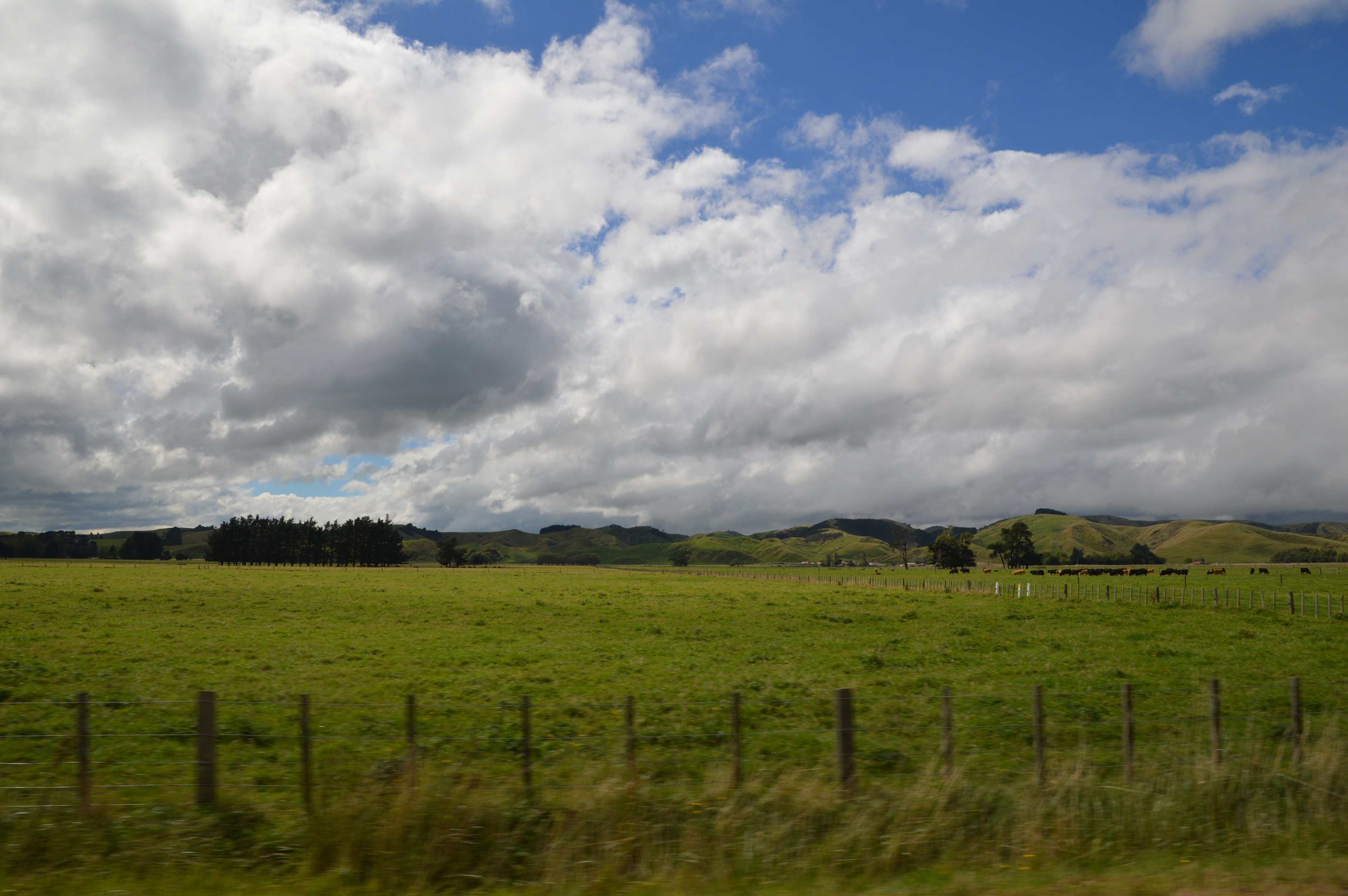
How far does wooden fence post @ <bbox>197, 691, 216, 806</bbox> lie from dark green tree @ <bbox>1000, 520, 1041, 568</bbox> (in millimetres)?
181642

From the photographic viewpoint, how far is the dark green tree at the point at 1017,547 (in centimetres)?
17350

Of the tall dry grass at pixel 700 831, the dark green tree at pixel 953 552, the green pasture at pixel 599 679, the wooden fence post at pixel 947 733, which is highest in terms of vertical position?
the wooden fence post at pixel 947 733

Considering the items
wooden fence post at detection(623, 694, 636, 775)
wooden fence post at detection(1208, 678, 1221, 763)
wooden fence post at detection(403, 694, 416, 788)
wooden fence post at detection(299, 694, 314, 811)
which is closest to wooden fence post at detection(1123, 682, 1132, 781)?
wooden fence post at detection(1208, 678, 1221, 763)

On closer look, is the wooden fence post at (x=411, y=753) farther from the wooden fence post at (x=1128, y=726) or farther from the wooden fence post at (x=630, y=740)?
the wooden fence post at (x=1128, y=726)

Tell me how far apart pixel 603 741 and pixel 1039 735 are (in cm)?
811

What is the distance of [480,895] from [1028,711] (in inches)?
593

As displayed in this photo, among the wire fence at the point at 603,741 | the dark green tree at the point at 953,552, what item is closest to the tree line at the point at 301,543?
the dark green tree at the point at 953,552

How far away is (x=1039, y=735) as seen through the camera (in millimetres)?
11898

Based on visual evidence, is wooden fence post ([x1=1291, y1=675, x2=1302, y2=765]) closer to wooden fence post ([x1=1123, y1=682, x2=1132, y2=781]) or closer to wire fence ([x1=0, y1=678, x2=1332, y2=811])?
wire fence ([x1=0, y1=678, x2=1332, y2=811])

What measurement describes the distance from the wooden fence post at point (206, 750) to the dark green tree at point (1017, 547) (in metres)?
182

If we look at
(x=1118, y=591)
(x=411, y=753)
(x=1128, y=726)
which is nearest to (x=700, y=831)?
(x=411, y=753)

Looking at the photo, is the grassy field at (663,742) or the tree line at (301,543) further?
the tree line at (301,543)

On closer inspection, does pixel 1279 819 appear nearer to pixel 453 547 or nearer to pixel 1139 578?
pixel 1139 578

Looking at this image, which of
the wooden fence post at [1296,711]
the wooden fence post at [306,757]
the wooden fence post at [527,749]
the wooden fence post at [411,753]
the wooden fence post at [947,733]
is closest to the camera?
the wooden fence post at [411,753]
